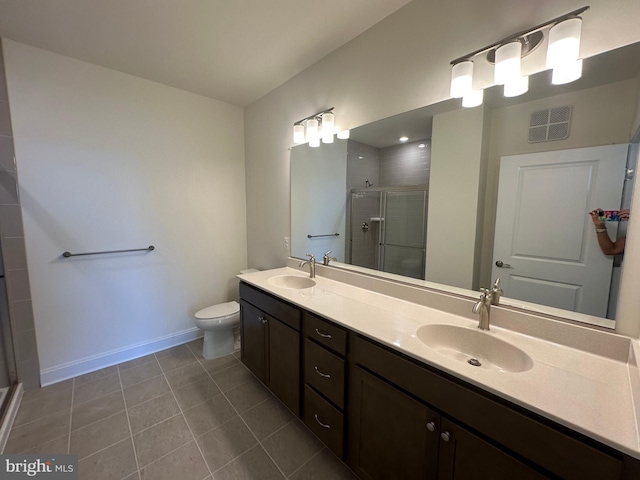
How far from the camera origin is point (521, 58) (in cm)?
111

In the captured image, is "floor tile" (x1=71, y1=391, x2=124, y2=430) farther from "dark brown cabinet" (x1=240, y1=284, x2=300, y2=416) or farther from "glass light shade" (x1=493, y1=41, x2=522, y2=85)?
"glass light shade" (x1=493, y1=41, x2=522, y2=85)

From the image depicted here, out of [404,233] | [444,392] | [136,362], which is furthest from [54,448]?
[404,233]

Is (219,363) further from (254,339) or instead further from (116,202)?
(116,202)

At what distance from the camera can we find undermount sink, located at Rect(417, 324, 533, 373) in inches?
40.1

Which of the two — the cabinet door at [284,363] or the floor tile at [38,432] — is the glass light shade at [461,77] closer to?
the cabinet door at [284,363]

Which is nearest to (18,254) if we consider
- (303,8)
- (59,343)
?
(59,343)

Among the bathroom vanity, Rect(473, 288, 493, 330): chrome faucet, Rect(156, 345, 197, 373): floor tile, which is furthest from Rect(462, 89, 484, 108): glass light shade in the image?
Rect(156, 345, 197, 373): floor tile

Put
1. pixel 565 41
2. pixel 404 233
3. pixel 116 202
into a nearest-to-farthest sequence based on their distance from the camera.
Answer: pixel 565 41 < pixel 404 233 < pixel 116 202

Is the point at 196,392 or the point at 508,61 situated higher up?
the point at 508,61

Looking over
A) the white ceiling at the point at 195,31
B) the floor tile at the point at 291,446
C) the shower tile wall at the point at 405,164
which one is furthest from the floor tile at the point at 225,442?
the white ceiling at the point at 195,31

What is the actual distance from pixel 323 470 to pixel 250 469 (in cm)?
39

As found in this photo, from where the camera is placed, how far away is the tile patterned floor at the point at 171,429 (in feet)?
4.52

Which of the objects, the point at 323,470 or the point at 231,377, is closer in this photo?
the point at 323,470

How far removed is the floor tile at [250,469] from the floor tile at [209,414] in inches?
12.5
